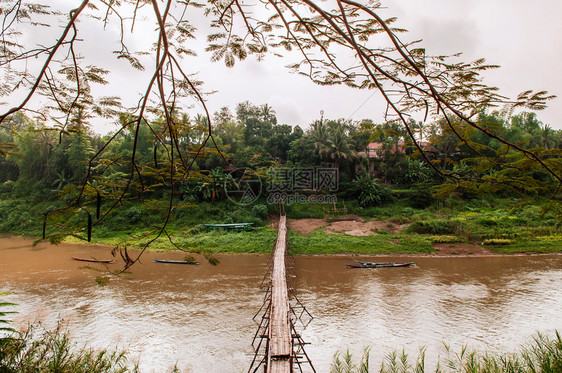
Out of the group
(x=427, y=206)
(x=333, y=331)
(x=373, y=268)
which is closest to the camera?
(x=333, y=331)

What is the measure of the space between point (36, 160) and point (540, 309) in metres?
26.0

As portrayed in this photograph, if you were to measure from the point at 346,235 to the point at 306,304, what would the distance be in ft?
23.8

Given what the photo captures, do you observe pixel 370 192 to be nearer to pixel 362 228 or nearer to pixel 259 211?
pixel 362 228

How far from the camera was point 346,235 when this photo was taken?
13953mm

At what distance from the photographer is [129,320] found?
247 inches

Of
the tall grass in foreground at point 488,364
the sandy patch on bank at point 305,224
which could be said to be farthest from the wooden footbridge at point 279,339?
the sandy patch on bank at point 305,224

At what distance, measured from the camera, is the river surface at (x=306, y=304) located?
531cm

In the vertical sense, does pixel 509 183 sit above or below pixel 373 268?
above

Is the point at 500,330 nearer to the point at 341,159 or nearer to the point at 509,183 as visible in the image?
the point at 509,183

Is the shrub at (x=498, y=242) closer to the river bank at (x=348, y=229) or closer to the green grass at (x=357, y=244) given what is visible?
the river bank at (x=348, y=229)

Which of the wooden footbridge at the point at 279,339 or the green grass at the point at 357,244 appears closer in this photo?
the wooden footbridge at the point at 279,339

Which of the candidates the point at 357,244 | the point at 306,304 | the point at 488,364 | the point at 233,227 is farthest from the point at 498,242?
the point at 233,227

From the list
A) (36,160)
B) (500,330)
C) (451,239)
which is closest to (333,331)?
(500,330)

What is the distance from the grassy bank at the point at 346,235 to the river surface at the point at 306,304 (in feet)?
6.04
